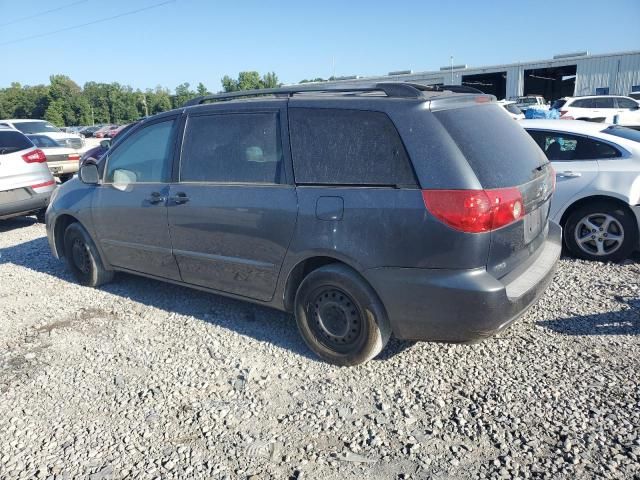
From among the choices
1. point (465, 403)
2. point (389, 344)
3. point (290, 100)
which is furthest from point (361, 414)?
point (290, 100)

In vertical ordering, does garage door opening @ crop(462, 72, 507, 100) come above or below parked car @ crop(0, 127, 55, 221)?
below

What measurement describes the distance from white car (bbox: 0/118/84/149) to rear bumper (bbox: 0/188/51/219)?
23.3ft

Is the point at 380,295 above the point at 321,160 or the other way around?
the other way around

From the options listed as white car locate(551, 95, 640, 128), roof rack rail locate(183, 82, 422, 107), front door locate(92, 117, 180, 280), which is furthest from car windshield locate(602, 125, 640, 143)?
white car locate(551, 95, 640, 128)

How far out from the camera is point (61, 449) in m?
2.71

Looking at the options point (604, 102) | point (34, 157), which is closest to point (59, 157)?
point (34, 157)

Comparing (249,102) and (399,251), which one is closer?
(399,251)

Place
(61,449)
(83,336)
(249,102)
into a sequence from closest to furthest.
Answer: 1. (61,449)
2. (249,102)
3. (83,336)

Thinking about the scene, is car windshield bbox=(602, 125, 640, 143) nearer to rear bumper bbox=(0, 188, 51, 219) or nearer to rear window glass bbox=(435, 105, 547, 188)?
rear window glass bbox=(435, 105, 547, 188)

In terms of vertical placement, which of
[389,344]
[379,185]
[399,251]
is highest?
[379,185]

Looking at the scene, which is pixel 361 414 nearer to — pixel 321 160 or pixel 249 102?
pixel 321 160

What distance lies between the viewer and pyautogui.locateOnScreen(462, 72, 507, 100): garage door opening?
46.2 metres

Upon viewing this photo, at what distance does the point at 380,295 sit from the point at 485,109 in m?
1.48

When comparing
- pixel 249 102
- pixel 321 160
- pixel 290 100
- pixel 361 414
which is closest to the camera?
pixel 361 414
